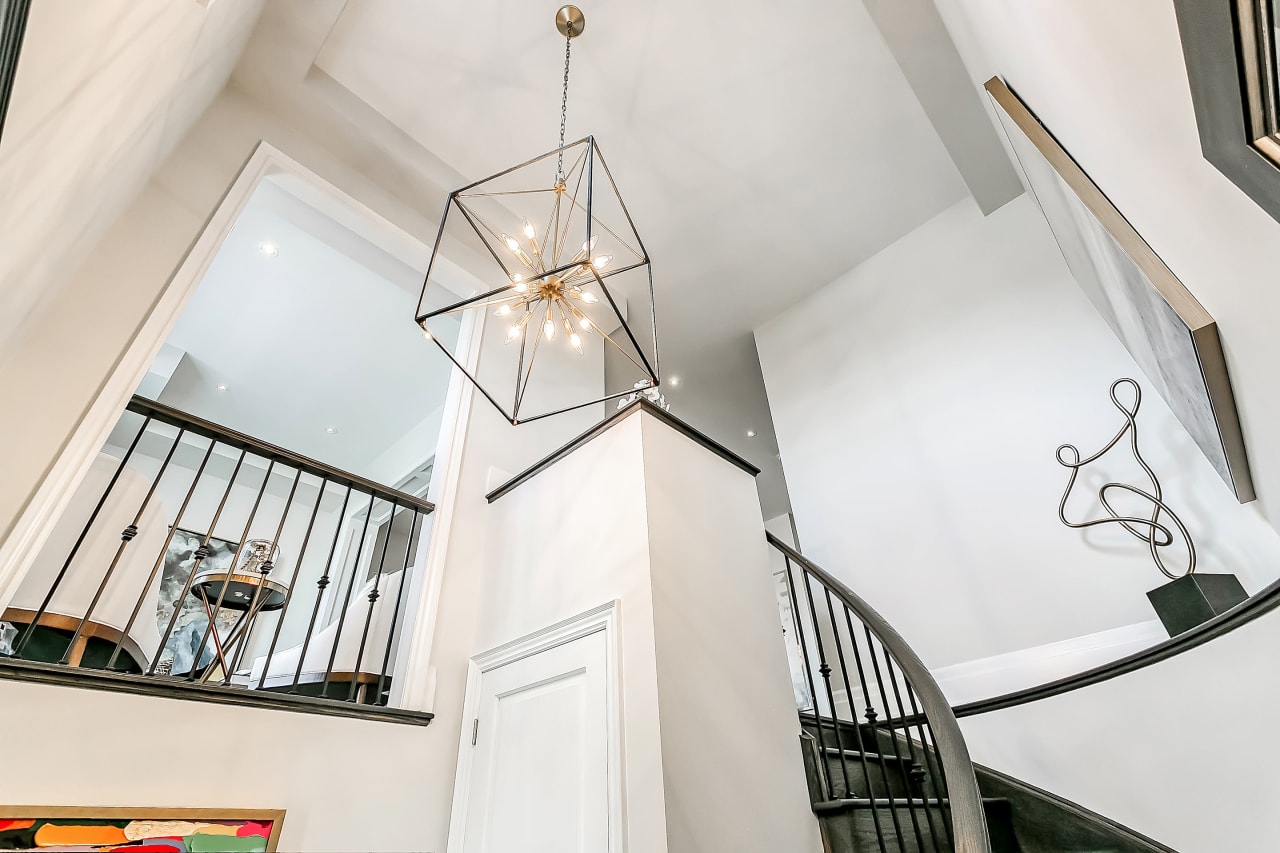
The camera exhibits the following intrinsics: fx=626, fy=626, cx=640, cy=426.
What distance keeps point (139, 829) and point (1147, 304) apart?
3524 mm

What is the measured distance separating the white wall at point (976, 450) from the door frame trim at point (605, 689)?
2262 millimetres

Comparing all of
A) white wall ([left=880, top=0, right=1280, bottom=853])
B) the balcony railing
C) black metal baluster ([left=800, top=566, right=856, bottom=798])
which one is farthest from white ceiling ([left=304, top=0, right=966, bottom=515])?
black metal baluster ([left=800, top=566, right=856, bottom=798])

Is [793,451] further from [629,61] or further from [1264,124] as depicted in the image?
[1264,124]

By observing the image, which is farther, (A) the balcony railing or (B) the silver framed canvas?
(A) the balcony railing

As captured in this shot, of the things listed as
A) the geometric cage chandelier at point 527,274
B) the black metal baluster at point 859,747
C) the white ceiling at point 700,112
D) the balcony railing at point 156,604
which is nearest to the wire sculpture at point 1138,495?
the black metal baluster at point 859,747

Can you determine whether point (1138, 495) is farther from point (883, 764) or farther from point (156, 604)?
point (156, 604)

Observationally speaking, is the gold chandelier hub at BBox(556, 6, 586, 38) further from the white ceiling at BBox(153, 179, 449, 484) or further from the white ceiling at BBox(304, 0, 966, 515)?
the white ceiling at BBox(153, 179, 449, 484)

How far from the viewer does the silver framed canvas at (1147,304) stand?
5.41ft

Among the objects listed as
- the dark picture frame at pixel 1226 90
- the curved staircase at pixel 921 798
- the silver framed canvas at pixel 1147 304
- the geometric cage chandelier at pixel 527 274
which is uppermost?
the geometric cage chandelier at pixel 527 274

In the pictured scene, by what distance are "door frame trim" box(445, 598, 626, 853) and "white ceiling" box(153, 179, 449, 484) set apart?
9.13ft

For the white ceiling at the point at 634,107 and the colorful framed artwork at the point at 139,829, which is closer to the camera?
the colorful framed artwork at the point at 139,829

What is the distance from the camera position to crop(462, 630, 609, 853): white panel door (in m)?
2.16

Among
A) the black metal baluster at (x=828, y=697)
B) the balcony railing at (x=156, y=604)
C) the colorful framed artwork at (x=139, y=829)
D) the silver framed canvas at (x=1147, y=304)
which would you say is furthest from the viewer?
the black metal baluster at (x=828, y=697)

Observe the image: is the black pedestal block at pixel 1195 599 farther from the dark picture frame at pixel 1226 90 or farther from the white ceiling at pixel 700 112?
the white ceiling at pixel 700 112
